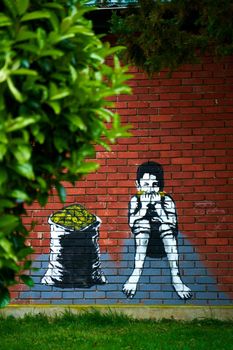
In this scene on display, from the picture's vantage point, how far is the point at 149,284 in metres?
6.50

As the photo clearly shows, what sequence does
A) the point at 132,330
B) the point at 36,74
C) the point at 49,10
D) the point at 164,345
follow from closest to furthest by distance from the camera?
the point at 36,74
the point at 49,10
the point at 164,345
the point at 132,330

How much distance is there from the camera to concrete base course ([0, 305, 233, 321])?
21.0 feet

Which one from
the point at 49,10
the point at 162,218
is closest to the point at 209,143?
the point at 162,218

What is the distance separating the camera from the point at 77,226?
21.8 ft

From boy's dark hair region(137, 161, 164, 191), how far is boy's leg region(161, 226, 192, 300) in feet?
2.07

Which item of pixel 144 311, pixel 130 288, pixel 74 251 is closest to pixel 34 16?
pixel 74 251

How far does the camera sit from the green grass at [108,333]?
5.35 metres

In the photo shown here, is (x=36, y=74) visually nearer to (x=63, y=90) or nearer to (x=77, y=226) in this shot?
(x=63, y=90)

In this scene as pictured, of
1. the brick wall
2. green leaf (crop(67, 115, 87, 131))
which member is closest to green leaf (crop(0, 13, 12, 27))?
green leaf (crop(67, 115, 87, 131))

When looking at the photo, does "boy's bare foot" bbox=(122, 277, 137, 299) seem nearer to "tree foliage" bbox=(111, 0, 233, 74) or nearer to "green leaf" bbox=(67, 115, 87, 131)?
"tree foliage" bbox=(111, 0, 233, 74)

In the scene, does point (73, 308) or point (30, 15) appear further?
point (73, 308)

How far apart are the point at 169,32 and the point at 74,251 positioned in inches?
117

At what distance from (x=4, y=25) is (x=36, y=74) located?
0.27 meters

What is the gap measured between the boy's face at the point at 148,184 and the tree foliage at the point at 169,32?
163 cm
